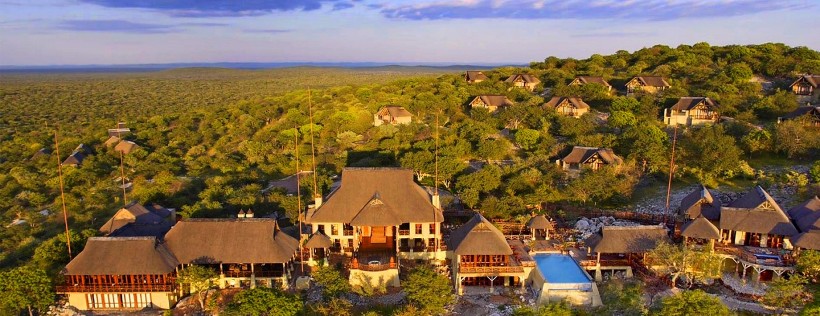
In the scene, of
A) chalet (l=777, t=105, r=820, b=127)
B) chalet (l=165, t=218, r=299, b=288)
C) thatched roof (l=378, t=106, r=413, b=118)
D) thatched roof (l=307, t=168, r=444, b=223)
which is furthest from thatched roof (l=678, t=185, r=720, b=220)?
thatched roof (l=378, t=106, r=413, b=118)

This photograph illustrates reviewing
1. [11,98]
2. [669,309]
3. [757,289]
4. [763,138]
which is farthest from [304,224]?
[11,98]

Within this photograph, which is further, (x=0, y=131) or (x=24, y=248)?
(x=0, y=131)

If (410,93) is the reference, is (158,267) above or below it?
below

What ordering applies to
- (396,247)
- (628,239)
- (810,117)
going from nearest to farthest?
1. (628,239)
2. (396,247)
3. (810,117)

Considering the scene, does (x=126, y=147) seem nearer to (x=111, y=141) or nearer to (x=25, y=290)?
(x=111, y=141)

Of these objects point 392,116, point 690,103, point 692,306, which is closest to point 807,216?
point 692,306

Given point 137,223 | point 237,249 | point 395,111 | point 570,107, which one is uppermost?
point 570,107

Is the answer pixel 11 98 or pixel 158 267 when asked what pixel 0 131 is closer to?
pixel 11 98
